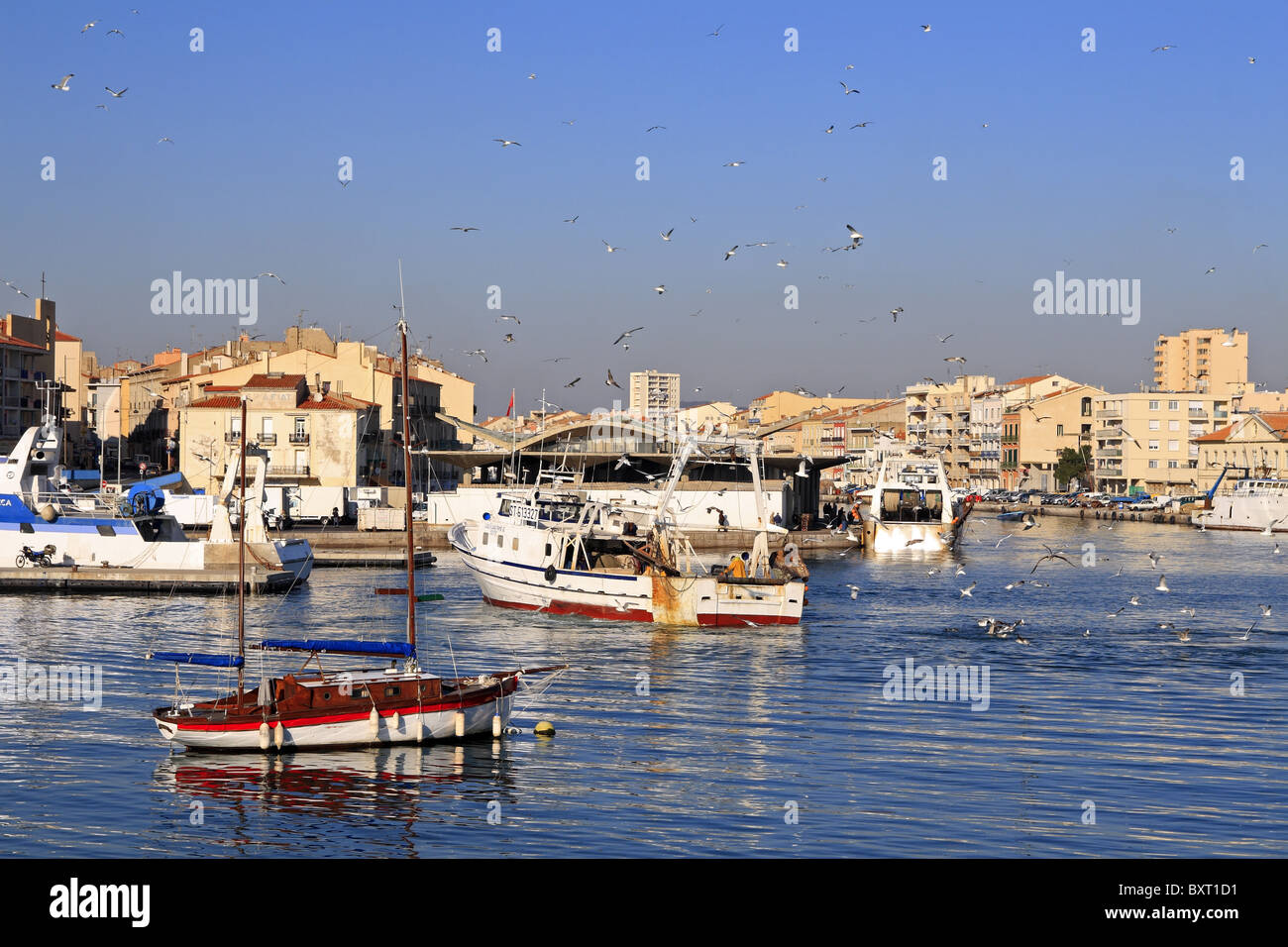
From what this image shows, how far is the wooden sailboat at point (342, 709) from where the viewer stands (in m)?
21.2

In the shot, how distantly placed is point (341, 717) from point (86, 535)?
31.5 m

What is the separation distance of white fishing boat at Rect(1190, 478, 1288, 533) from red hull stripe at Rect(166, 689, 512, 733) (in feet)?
287

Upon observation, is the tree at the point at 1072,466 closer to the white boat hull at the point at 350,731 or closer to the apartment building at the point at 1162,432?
the apartment building at the point at 1162,432

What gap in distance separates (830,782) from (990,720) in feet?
20.4

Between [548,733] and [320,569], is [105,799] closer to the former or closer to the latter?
[548,733]

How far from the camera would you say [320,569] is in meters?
58.4

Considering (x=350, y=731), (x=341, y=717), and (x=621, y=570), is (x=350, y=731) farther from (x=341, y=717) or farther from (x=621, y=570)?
(x=621, y=570)

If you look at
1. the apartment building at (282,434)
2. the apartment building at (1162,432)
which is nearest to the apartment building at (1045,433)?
the apartment building at (1162,432)

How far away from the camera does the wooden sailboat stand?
69.5 feet

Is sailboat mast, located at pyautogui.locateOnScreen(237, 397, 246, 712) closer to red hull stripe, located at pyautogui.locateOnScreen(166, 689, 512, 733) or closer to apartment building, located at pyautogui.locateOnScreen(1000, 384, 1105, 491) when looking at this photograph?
red hull stripe, located at pyautogui.locateOnScreen(166, 689, 512, 733)

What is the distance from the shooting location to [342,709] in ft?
70.7

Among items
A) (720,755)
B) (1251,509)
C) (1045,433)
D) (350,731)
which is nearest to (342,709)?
(350,731)
